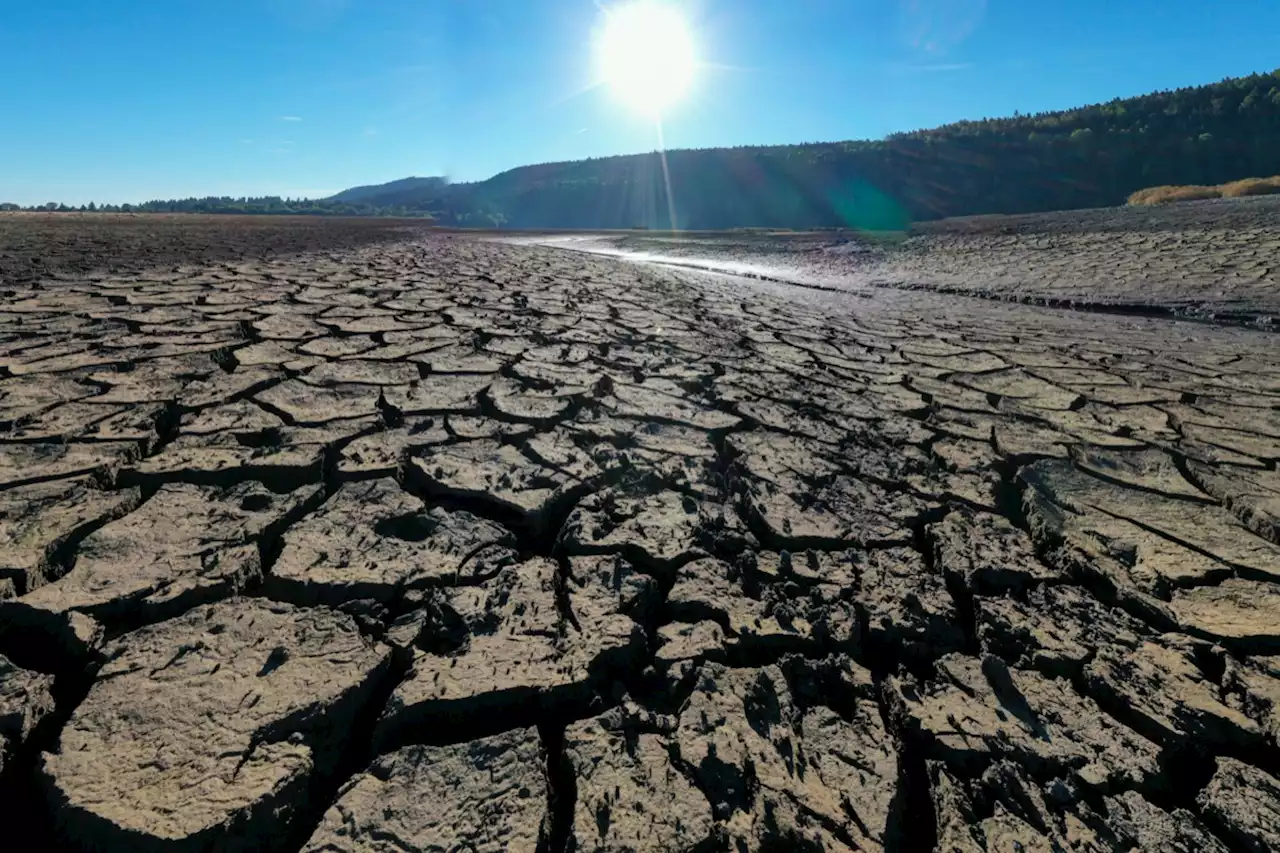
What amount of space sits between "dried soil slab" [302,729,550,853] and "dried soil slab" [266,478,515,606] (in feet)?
1.22

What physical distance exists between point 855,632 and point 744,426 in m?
1.01

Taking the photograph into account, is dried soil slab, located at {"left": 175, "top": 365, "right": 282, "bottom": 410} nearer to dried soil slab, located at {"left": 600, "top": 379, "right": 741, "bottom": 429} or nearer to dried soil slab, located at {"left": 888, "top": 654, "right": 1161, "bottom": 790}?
dried soil slab, located at {"left": 600, "top": 379, "right": 741, "bottom": 429}

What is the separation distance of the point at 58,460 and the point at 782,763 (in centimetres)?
177

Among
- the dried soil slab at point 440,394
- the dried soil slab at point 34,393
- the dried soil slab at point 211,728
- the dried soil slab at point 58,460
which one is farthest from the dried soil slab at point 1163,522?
the dried soil slab at point 34,393

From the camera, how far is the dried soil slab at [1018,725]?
87cm

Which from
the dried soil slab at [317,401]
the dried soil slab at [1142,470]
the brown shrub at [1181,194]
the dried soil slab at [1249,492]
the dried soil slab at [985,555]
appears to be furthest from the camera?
the brown shrub at [1181,194]

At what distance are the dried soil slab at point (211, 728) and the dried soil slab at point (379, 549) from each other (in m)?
0.07

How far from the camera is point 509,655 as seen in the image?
1.01 m

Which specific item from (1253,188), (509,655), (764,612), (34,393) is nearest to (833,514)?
(764,612)

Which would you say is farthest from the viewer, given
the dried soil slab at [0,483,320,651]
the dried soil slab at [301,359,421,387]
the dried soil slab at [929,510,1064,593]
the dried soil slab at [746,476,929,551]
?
the dried soil slab at [301,359,421,387]

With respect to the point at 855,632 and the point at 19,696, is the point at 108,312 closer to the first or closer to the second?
the point at 19,696

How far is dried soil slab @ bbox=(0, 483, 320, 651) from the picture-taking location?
1.03 metres

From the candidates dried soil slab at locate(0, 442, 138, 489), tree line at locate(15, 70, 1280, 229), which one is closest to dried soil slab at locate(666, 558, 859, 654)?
dried soil slab at locate(0, 442, 138, 489)

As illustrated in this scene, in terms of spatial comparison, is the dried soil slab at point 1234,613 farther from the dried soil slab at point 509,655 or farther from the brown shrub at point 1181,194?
the brown shrub at point 1181,194
